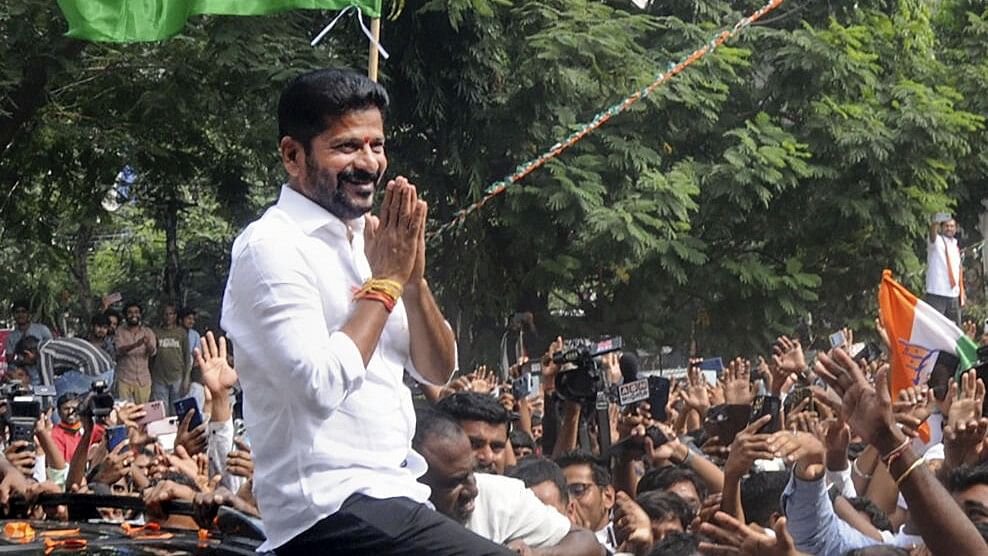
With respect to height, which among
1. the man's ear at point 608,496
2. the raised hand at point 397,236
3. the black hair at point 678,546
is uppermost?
the raised hand at point 397,236

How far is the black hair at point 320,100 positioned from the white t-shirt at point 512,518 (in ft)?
5.25

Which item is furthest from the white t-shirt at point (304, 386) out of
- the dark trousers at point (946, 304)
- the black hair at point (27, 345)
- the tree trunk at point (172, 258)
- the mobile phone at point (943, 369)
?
the tree trunk at point (172, 258)

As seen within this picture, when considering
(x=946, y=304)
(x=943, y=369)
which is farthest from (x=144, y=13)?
(x=946, y=304)

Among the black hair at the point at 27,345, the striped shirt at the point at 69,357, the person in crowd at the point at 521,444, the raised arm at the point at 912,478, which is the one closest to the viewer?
the raised arm at the point at 912,478

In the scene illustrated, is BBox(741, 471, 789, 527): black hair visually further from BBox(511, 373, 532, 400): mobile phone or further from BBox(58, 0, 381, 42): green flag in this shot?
BBox(511, 373, 532, 400): mobile phone

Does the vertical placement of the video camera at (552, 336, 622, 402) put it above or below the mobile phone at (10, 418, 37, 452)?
above

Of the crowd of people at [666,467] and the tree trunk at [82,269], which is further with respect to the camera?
the tree trunk at [82,269]

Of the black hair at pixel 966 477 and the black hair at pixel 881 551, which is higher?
the black hair at pixel 966 477

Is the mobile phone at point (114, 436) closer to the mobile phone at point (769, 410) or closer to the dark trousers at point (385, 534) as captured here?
the mobile phone at point (769, 410)

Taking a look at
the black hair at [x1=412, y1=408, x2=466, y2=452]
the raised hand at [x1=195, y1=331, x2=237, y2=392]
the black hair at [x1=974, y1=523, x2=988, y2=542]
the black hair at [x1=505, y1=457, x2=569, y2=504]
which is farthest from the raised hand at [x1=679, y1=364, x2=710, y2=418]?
the black hair at [x1=412, y1=408, x2=466, y2=452]

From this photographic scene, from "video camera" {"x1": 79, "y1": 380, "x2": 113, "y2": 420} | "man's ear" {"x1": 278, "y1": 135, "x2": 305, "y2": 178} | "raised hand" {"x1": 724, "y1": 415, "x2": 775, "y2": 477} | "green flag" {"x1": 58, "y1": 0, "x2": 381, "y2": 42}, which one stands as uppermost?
"green flag" {"x1": 58, "y1": 0, "x2": 381, "y2": 42}

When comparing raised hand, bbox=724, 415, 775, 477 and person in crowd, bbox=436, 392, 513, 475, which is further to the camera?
person in crowd, bbox=436, 392, 513, 475

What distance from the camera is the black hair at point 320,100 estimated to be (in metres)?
3.34

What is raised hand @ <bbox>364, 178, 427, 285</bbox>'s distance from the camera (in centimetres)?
331
